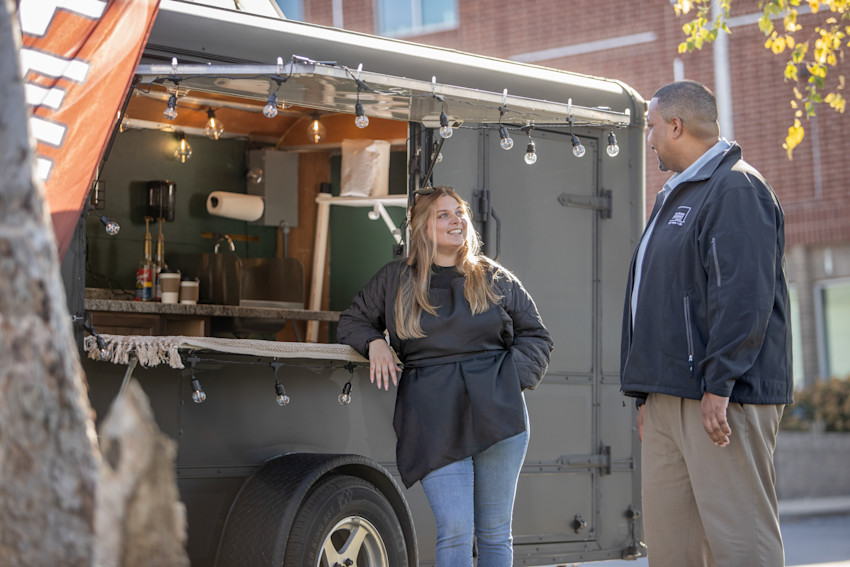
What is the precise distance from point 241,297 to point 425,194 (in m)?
3.50

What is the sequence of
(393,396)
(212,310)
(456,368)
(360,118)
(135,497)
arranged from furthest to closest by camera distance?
(212,310) < (393,396) < (360,118) < (456,368) < (135,497)

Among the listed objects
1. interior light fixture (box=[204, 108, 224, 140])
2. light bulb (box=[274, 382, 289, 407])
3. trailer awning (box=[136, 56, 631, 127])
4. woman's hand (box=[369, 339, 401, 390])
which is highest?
interior light fixture (box=[204, 108, 224, 140])

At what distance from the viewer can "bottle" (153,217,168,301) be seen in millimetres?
7822

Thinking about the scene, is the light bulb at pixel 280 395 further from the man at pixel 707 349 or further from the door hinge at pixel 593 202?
the door hinge at pixel 593 202

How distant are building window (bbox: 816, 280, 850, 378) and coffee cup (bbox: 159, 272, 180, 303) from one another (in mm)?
11290

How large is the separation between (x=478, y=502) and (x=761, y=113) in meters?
12.9

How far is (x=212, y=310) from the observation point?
7.52 metres

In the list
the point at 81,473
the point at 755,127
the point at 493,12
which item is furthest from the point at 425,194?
the point at 493,12

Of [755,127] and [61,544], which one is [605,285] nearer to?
[61,544]

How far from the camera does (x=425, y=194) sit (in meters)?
4.88

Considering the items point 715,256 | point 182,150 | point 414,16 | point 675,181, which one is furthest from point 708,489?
point 414,16

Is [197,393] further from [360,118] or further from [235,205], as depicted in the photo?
[235,205]

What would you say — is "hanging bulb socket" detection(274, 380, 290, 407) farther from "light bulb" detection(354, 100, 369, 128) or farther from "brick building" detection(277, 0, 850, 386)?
"brick building" detection(277, 0, 850, 386)

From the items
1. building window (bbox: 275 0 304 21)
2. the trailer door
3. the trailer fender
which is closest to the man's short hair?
the trailer door
